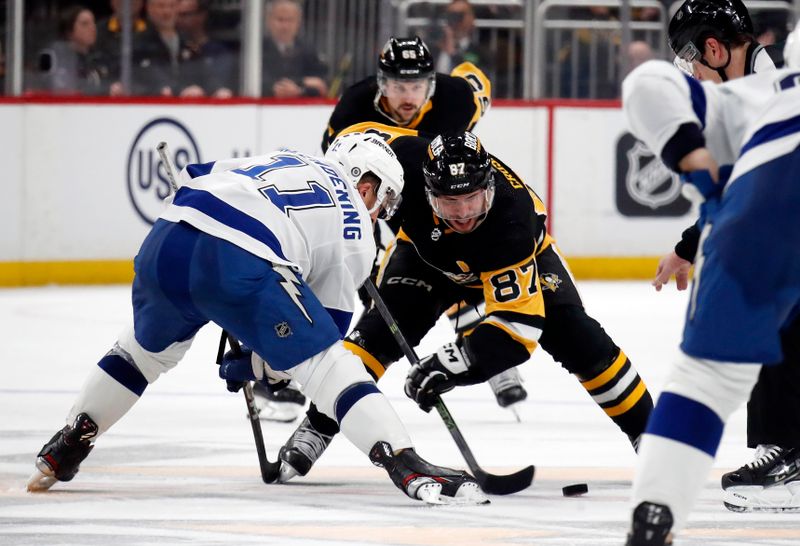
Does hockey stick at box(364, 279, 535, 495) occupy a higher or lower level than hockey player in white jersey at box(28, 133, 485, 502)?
lower

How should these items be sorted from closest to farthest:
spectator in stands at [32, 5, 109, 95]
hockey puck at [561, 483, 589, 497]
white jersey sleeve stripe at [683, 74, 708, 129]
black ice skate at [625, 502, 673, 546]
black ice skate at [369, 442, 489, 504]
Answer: black ice skate at [625, 502, 673, 546], white jersey sleeve stripe at [683, 74, 708, 129], black ice skate at [369, 442, 489, 504], hockey puck at [561, 483, 589, 497], spectator in stands at [32, 5, 109, 95]

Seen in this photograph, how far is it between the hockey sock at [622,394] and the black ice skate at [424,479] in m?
0.55

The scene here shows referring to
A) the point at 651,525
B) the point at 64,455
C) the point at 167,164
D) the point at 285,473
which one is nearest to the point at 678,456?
the point at 651,525

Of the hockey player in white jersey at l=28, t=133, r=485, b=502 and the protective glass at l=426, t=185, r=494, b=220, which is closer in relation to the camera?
the hockey player in white jersey at l=28, t=133, r=485, b=502

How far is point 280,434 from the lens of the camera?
4750 mm

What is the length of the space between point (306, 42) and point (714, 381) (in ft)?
21.5

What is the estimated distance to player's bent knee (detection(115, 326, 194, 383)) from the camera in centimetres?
366

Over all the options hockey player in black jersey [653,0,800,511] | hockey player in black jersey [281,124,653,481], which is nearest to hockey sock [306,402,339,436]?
hockey player in black jersey [281,124,653,481]

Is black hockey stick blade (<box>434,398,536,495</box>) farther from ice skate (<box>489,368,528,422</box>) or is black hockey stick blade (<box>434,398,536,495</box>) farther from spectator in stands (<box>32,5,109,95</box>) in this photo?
spectator in stands (<box>32,5,109,95</box>)

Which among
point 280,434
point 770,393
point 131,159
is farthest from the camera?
point 131,159

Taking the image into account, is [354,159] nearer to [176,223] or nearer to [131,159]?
[176,223]

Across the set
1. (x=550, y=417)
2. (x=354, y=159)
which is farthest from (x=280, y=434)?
(x=354, y=159)

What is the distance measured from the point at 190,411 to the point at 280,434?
45 centimetres

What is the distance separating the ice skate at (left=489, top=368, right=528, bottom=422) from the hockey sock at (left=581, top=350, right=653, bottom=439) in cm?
101
